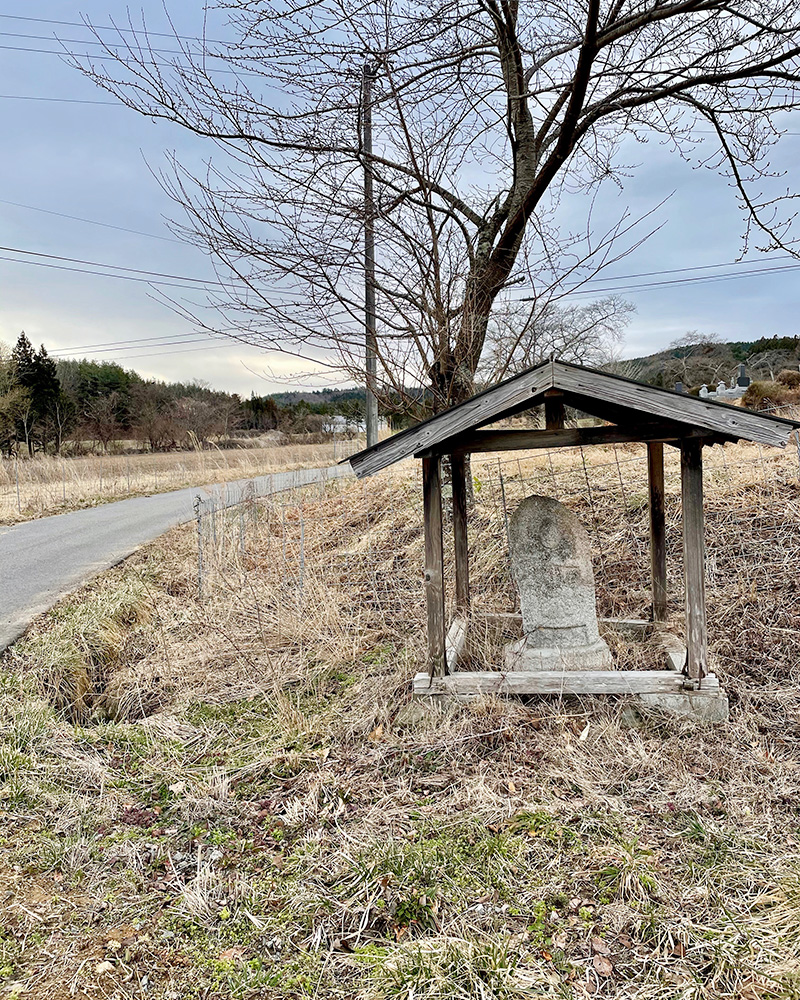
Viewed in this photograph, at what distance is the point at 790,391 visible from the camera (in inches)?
786

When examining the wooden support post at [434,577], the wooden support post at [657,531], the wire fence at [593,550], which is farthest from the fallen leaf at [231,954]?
the wooden support post at [657,531]

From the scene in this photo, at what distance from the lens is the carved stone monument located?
471cm

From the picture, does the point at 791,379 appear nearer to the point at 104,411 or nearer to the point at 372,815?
the point at 372,815

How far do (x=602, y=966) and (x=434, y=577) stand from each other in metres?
2.44

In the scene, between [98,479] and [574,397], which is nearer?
[574,397]

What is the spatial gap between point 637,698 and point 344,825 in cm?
210

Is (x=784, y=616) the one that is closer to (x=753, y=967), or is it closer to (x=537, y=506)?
(x=537, y=506)

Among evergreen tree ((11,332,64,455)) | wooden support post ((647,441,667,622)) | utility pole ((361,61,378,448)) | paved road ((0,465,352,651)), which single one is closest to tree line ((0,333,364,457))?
evergreen tree ((11,332,64,455))

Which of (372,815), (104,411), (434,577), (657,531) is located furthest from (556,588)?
(104,411)

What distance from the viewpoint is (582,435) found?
4.09 meters

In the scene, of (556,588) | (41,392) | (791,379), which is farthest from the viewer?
(41,392)

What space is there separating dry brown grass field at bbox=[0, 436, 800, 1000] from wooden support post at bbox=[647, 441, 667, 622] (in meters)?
0.29

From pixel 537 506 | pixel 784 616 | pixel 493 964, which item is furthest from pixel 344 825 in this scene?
pixel 784 616

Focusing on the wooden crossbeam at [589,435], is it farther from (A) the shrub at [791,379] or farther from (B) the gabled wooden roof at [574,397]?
(A) the shrub at [791,379]
